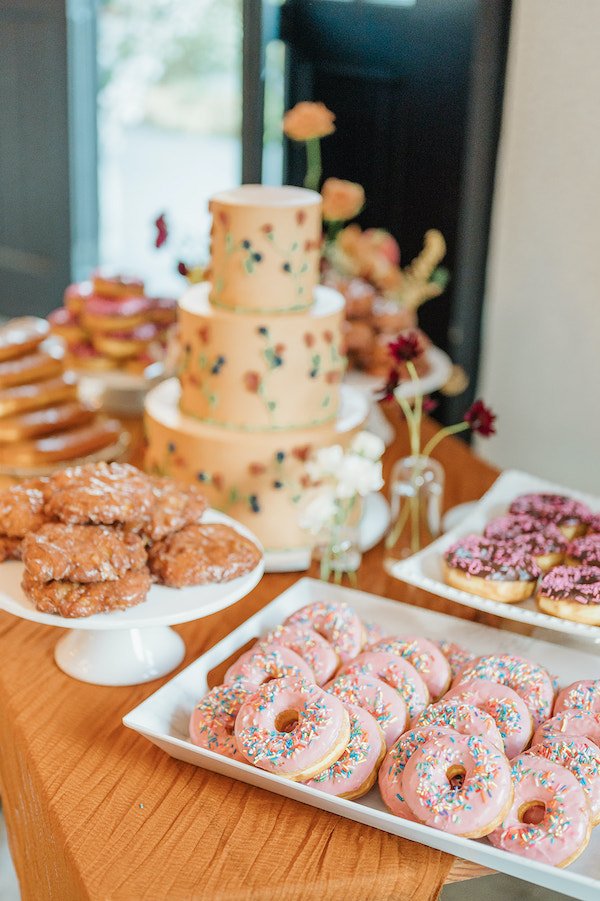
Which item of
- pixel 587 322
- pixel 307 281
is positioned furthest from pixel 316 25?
pixel 307 281

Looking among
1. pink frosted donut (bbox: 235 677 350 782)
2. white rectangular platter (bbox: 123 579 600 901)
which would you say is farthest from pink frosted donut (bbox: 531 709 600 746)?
pink frosted donut (bbox: 235 677 350 782)

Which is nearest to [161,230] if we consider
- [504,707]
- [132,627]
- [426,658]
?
[132,627]

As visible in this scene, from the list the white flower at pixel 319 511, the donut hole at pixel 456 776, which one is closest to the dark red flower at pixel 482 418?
the white flower at pixel 319 511

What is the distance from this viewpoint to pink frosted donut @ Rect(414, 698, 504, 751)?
1.06 m

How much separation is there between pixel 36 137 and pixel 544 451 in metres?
2.25

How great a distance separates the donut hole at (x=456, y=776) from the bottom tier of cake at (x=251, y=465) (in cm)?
64

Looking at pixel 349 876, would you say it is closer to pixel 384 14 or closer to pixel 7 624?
pixel 7 624

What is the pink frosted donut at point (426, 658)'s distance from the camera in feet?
3.97

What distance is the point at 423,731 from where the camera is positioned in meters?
1.06

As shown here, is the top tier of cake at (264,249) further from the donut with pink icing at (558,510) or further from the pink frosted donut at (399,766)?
the pink frosted donut at (399,766)

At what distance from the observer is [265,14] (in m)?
2.45

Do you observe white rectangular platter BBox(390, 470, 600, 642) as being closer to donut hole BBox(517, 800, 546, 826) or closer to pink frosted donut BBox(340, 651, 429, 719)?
pink frosted donut BBox(340, 651, 429, 719)

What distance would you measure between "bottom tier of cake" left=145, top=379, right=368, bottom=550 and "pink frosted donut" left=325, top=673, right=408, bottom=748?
0.47 meters

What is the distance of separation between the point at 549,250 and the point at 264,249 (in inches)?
36.6
